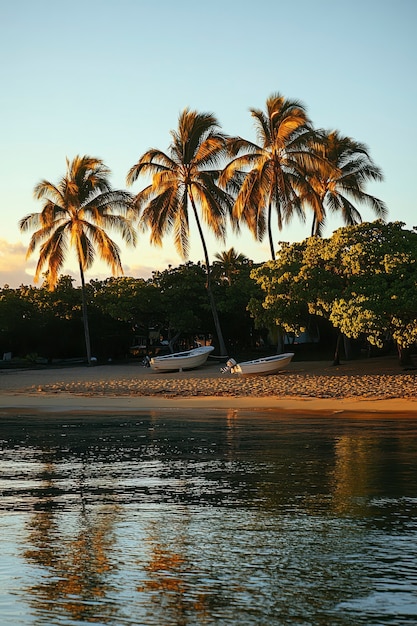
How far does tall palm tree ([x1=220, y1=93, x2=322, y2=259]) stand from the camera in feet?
131

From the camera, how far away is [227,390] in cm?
3070

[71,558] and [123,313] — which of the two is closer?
[71,558]

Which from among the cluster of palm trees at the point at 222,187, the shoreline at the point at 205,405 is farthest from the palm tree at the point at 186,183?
the shoreline at the point at 205,405

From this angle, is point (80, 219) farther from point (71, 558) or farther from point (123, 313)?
point (71, 558)

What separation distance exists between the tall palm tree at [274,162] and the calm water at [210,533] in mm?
24907

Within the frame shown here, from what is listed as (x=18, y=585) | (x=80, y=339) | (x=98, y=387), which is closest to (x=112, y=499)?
(x=18, y=585)

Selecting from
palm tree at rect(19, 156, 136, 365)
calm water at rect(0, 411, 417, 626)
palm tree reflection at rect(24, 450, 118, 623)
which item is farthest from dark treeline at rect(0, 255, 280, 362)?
palm tree reflection at rect(24, 450, 118, 623)

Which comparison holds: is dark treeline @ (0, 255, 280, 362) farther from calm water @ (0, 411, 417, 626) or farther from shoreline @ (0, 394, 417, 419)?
calm water @ (0, 411, 417, 626)

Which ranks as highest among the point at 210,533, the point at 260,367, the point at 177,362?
the point at 177,362

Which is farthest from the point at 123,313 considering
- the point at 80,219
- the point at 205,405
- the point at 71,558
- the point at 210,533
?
the point at 71,558

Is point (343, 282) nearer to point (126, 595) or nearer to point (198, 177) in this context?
point (198, 177)

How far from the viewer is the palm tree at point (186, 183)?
41.5 metres

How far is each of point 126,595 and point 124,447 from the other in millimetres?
9531

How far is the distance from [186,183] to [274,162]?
436 centimetres
